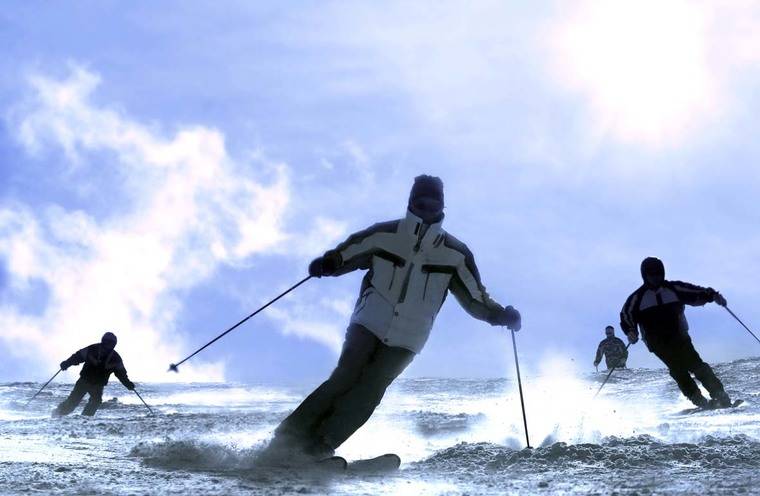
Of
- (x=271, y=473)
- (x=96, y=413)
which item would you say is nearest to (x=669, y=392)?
(x=96, y=413)

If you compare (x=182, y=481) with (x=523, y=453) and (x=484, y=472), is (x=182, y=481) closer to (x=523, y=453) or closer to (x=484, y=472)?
(x=484, y=472)

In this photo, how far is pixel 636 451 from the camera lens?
220 inches

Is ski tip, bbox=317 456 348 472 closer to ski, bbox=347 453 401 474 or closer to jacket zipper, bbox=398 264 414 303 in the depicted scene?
ski, bbox=347 453 401 474

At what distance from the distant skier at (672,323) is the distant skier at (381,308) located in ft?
16.6

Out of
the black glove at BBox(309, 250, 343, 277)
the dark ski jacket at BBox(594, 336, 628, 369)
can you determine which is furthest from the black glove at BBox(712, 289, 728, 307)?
the dark ski jacket at BBox(594, 336, 628, 369)

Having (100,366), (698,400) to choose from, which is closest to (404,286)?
(698,400)

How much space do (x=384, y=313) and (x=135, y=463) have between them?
2.07 metres

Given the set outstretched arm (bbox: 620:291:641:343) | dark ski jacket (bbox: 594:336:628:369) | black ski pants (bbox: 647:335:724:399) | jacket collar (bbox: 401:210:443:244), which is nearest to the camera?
jacket collar (bbox: 401:210:443:244)

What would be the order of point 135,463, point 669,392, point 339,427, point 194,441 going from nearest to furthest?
point 135,463, point 339,427, point 194,441, point 669,392

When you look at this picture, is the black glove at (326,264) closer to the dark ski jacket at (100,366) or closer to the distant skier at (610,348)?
the dark ski jacket at (100,366)

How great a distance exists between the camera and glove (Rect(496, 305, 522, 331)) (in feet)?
22.5

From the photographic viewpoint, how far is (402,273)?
6.43 meters

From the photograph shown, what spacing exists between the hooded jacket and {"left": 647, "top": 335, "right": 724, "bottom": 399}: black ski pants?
565 centimetres

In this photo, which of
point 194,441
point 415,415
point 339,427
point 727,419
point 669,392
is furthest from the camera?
point 669,392
